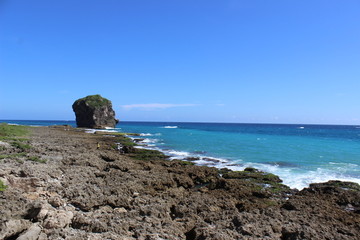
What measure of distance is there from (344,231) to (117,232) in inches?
337

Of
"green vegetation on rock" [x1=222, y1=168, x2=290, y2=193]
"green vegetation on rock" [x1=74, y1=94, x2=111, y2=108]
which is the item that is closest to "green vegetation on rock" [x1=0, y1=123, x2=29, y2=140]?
"green vegetation on rock" [x1=222, y1=168, x2=290, y2=193]

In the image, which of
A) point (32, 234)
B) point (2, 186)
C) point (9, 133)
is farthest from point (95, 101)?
point (32, 234)

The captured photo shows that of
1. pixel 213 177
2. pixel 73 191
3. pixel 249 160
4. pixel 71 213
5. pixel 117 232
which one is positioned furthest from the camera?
pixel 249 160

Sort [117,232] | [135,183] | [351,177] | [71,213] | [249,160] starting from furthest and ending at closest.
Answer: [249,160]
[351,177]
[135,183]
[71,213]
[117,232]

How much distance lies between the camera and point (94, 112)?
8900cm

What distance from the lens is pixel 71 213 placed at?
868cm

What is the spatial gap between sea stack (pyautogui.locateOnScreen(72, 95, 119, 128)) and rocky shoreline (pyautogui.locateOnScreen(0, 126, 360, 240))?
2990 inches

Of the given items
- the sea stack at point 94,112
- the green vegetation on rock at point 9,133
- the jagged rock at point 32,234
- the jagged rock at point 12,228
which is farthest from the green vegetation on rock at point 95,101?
the jagged rock at point 32,234

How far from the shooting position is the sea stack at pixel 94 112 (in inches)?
3516

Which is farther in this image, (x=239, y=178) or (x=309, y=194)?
(x=239, y=178)

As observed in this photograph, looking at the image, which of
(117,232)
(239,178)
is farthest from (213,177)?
(117,232)

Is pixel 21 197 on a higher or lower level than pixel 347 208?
higher

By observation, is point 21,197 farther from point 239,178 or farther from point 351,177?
point 351,177

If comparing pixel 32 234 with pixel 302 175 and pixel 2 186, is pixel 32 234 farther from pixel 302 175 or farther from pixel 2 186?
pixel 302 175
